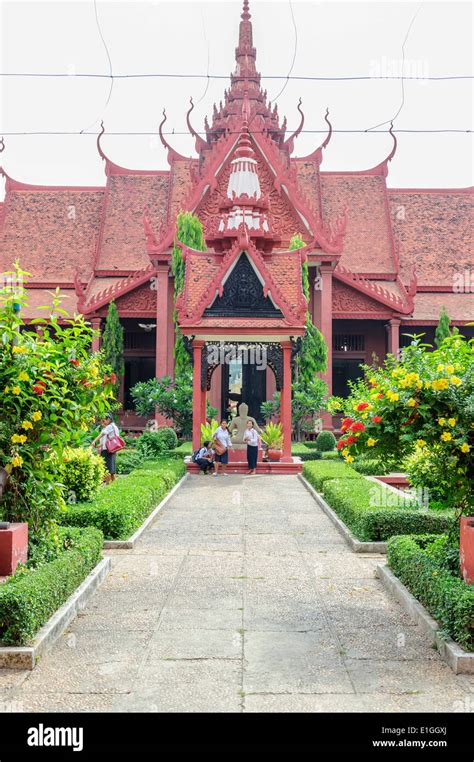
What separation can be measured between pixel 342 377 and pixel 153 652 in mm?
22289

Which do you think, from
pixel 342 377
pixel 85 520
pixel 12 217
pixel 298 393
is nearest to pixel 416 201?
pixel 342 377

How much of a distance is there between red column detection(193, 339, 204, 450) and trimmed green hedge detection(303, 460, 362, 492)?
2463mm

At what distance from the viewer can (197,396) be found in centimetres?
1634

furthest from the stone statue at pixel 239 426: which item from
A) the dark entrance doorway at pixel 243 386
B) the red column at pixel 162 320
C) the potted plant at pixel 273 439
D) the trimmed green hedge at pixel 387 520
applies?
the trimmed green hedge at pixel 387 520

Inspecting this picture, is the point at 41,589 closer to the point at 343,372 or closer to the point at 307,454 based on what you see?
the point at 307,454

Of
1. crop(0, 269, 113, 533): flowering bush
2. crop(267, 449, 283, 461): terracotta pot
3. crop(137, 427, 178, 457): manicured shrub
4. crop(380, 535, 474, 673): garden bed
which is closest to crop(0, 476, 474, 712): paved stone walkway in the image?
crop(380, 535, 474, 673): garden bed

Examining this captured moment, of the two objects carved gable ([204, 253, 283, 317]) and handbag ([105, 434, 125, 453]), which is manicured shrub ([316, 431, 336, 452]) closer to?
carved gable ([204, 253, 283, 317])

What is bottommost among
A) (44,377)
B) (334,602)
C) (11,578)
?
(334,602)

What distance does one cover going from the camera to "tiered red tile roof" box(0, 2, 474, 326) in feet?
77.8

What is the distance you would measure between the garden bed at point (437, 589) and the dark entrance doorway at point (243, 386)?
53.7 ft

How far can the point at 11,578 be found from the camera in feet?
17.2

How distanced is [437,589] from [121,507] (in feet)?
14.7

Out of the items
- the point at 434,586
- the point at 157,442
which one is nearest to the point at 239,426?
the point at 157,442
